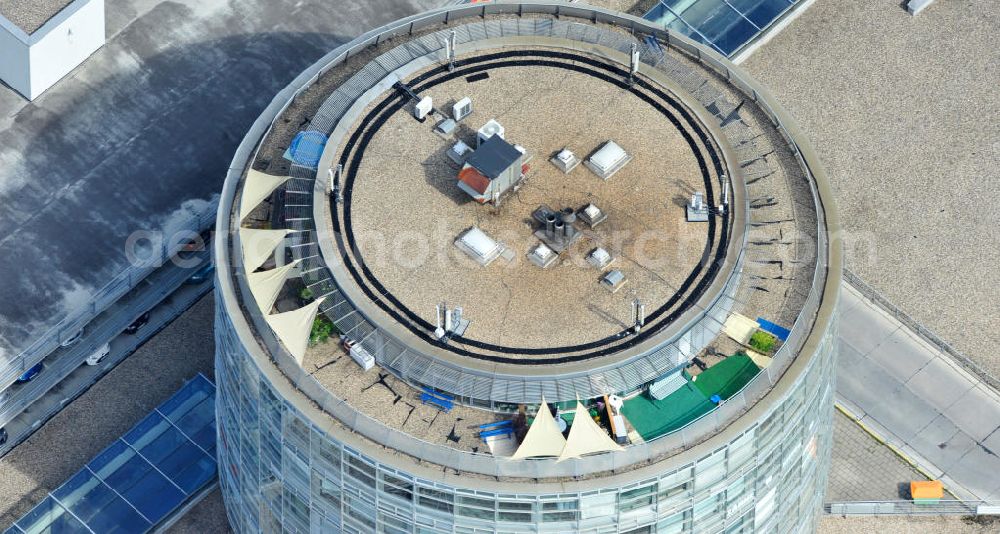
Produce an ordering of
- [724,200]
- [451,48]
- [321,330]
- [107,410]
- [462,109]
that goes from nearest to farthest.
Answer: [321,330] < [724,200] < [462,109] < [451,48] < [107,410]

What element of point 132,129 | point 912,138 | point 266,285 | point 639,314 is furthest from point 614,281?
point 132,129

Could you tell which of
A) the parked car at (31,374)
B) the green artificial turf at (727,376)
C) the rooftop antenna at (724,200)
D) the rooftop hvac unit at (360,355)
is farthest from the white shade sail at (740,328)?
the parked car at (31,374)

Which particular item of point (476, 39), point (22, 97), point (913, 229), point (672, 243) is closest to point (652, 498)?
point (672, 243)

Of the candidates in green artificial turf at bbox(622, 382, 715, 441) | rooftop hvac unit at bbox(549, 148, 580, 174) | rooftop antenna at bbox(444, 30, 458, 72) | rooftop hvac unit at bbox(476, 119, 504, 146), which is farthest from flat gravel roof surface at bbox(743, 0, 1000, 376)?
rooftop antenna at bbox(444, 30, 458, 72)

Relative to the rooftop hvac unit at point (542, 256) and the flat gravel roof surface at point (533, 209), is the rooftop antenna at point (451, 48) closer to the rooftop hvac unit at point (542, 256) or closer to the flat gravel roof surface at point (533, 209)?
the flat gravel roof surface at point (533, 209)

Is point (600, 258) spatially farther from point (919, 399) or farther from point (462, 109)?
point (919, 399)
